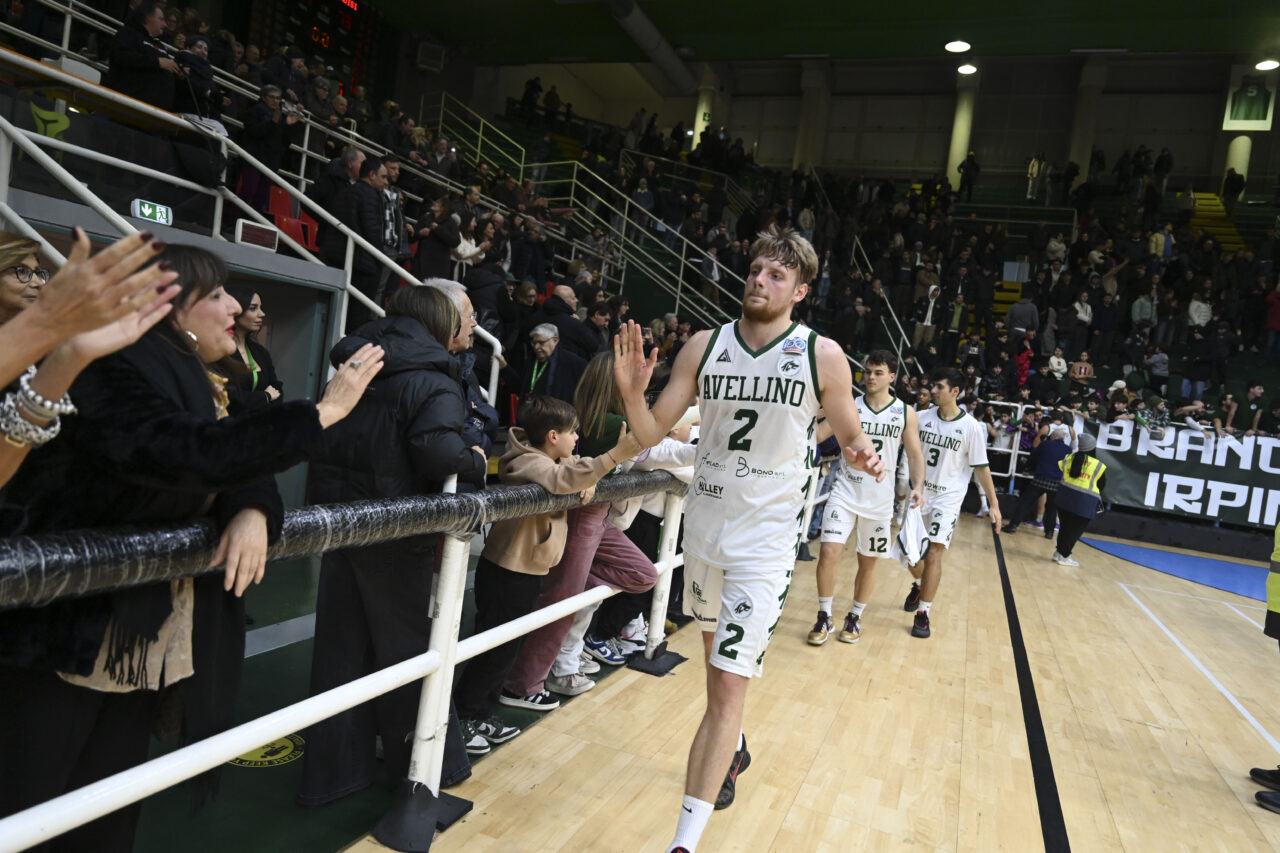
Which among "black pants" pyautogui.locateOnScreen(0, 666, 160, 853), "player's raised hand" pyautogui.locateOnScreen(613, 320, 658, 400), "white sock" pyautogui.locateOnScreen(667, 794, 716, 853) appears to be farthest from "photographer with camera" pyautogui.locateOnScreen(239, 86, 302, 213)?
"white sock" pyautogui.locateOnScreen(667, 794, 716, 853)

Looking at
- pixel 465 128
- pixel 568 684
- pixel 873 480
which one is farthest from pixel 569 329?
pixel 465 128

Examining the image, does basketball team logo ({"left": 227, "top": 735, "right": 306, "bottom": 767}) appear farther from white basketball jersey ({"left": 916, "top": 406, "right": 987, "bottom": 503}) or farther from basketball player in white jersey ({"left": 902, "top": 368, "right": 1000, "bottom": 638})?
white basketball jersey ({"left": 916, "top": 406, "right": 987, "bottom": 503})

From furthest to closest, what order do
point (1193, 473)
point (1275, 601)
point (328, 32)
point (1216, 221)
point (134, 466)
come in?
1. point (1216, 221)
2. point (328, 32)
3. point (1193, 473)
4. point (1275, 601)
5. point (134, 466)

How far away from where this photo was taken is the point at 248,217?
689 cm

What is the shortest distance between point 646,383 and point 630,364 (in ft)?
0.29

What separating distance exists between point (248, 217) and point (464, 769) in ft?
18.1

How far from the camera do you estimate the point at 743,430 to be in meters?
2.78

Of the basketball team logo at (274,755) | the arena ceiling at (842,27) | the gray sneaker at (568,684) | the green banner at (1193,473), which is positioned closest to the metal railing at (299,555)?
the basketball team logo at (274,755)

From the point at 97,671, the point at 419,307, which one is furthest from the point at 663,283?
the point at 97,671

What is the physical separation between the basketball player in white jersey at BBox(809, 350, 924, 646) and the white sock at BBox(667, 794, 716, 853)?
10.5 ft

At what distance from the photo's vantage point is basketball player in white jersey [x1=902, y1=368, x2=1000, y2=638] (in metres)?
6.30

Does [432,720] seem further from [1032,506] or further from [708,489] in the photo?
[1032,506]

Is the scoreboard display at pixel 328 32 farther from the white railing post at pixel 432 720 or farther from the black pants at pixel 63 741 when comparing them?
the black pants at pixel 63 741

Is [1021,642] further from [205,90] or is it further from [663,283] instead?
[663,283]
